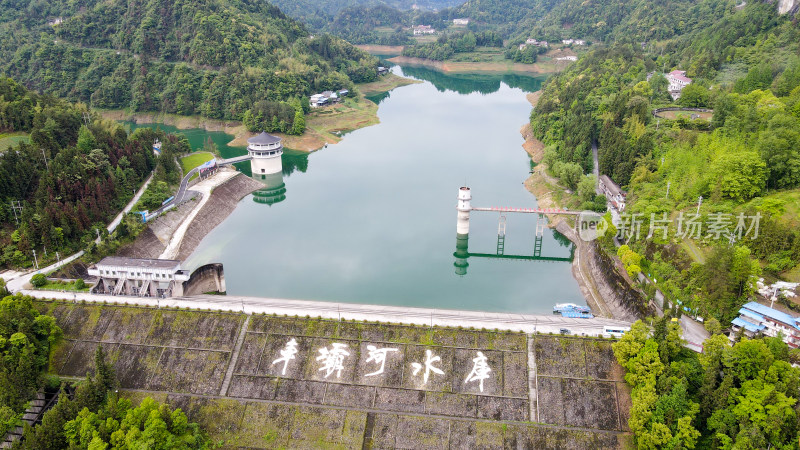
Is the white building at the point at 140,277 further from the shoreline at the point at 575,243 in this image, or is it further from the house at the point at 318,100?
the house at the point at 318,100

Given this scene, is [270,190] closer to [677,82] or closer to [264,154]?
[264,154]

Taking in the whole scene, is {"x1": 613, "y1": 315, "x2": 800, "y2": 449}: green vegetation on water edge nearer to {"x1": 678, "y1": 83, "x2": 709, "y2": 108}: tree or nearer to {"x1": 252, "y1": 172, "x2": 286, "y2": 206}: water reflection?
{"x1": 678, "y1": 83, "x2": 709, "y2": 108}: tree

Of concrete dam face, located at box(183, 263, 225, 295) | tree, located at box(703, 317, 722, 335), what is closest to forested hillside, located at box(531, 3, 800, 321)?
tree, located at box(703, 317, 722, 335)

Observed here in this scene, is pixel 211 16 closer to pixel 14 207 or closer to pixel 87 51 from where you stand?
pixel 87 51

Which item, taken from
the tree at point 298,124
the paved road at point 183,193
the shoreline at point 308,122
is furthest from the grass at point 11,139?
the tree at point 298,124

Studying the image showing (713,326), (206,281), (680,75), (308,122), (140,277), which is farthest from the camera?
(308,122)

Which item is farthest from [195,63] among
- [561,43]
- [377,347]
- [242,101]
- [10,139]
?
[561,43]

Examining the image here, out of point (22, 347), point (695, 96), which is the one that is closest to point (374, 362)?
point (22, 347)

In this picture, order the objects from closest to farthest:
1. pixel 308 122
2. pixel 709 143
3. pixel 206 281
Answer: pixel 206 281 < pixel 709 143 < pixel 308 122

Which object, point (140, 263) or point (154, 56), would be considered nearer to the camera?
point (140, 263)
